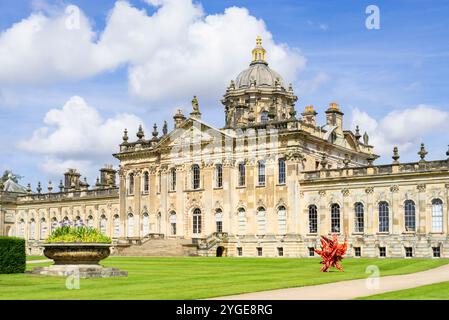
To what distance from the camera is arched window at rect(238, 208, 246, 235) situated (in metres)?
58.9

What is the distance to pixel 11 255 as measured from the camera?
1178 inches

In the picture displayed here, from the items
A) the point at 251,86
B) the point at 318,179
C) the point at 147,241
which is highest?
the point at 251,86

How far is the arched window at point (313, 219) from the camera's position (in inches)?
2176

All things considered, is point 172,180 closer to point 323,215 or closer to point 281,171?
point 281,171

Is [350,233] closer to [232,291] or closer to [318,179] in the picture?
[318,179]

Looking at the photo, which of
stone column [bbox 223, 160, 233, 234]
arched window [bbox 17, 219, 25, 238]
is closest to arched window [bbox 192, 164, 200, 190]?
stone column [bbox 223, 160, 233, 234]

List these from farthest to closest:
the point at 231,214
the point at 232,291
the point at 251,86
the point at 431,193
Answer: the point at 251,86 → the point at 231,214 → the point at 431,193 → the point at 232,291

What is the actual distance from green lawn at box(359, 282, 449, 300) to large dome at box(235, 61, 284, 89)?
5066cm

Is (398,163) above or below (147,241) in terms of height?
above

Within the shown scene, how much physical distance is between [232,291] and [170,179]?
44063mm

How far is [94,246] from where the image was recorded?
2802 centimetres

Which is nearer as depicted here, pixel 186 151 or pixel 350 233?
pixel 350 233
